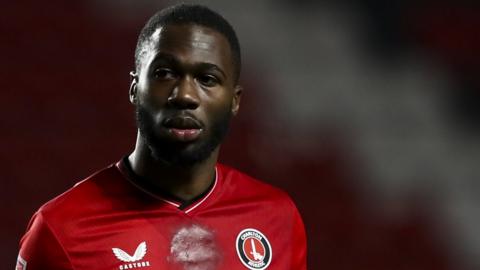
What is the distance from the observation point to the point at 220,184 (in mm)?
1987

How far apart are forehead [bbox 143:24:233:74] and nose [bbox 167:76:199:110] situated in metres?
0.05

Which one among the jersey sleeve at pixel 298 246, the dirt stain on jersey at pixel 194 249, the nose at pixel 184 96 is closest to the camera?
the nose at pixel 184 96

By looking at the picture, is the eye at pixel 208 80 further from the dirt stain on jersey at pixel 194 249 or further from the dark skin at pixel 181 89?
the dirt stain on jersey at pixel 194 249

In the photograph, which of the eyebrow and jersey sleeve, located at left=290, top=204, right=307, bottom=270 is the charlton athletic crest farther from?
the eyebrow

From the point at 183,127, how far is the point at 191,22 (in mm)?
Answer: 228

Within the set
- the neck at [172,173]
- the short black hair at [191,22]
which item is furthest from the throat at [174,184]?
the short black hair at [191,22]

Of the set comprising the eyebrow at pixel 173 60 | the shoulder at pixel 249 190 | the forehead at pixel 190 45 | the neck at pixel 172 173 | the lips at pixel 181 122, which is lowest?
the shoulder at pixel 249 190

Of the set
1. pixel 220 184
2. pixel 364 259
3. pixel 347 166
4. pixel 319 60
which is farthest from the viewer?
pixel 319 60

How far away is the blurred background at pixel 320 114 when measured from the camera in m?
4.08

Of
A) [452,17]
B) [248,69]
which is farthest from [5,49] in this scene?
[452,17]

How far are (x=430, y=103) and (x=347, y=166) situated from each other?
67cm

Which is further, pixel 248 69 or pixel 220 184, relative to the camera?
pixel 248 69

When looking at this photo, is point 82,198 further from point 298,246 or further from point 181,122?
point 298,246

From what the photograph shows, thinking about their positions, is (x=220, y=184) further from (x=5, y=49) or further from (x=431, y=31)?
(x=431, y=31)
